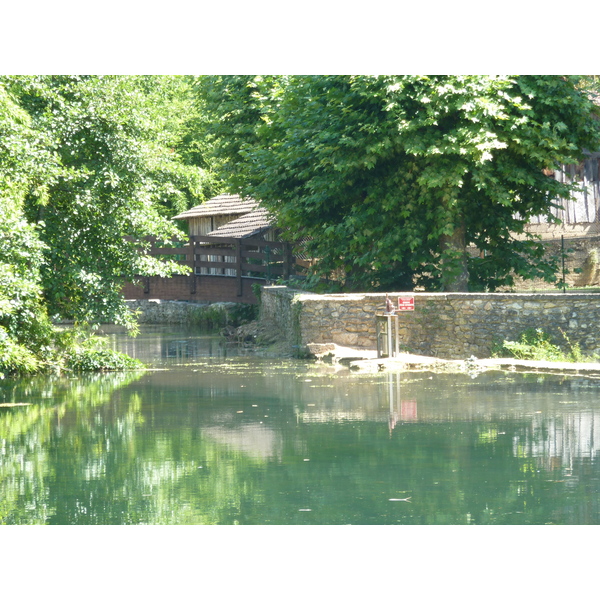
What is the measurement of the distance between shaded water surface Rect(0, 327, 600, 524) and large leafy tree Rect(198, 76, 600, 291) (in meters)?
5.77

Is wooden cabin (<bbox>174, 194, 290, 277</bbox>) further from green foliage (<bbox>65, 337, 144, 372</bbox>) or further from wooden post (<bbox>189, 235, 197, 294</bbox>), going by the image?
green foliage (<bbox>65, 337, 144, 372</bbox>)

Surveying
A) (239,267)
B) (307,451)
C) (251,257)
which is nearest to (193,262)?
(239,267)

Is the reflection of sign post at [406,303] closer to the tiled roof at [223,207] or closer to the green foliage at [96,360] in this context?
the green foliage at [96,360]

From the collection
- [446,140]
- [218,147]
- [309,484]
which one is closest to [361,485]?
[309,484]

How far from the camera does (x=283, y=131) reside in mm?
25359

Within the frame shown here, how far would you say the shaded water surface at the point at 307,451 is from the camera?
24.8ft

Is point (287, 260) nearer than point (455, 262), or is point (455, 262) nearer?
point (455, 262)

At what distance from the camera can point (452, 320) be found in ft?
62.3

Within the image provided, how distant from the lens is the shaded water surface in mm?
7566

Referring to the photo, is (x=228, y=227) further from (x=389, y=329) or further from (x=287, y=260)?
(x=389, y=329)

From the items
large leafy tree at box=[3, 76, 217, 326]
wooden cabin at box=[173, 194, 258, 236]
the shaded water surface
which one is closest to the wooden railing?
wooden cabin at box=[173, 194, 258, 236]

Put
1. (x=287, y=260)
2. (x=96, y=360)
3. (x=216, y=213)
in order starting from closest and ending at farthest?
(x=96, y=360)
(x=287, y=260)
(x=216, y=213)

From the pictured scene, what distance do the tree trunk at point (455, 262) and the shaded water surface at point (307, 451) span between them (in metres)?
5.54

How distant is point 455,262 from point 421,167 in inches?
90.2
